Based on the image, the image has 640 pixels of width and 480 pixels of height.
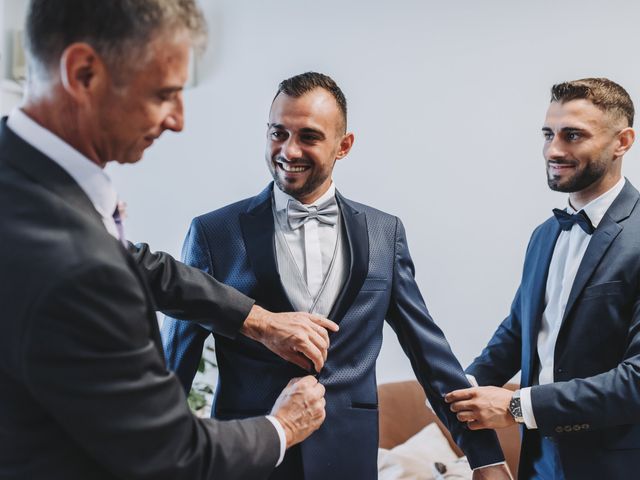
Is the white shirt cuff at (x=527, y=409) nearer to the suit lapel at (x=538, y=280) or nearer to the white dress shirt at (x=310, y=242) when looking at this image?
the suit lapel at (x=538, y=280)

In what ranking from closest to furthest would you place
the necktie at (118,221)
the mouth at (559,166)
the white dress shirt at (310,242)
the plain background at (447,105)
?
the necktie at (118,221), the white dress shirt at (310,242), the mouth at (559,166), the plain background at (447,105)

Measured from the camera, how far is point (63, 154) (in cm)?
105

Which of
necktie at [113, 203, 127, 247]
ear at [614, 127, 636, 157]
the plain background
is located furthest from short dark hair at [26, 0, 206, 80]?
the plain background

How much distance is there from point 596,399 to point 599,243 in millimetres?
458

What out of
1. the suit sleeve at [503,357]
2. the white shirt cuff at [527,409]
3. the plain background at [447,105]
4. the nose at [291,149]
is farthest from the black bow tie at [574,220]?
the plain background at [447,105]

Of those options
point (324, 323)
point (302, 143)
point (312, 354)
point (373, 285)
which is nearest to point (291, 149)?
point (302, 143)

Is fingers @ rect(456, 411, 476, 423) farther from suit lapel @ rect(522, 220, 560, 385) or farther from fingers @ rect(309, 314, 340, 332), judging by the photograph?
fingers @ rect(309, 314, 340, 332)

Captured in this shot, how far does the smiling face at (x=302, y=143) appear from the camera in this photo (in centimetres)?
205

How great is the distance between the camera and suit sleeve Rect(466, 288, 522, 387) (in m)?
2.49

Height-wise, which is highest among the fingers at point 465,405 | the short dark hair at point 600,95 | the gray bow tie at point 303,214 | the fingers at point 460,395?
the short dark hair at point 600,95

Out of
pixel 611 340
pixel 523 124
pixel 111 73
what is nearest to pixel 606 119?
pixel 611 340

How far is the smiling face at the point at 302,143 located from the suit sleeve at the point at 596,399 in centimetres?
88

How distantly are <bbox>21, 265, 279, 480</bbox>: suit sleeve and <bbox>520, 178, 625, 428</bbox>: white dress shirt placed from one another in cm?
139

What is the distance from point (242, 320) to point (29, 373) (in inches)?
28.1
